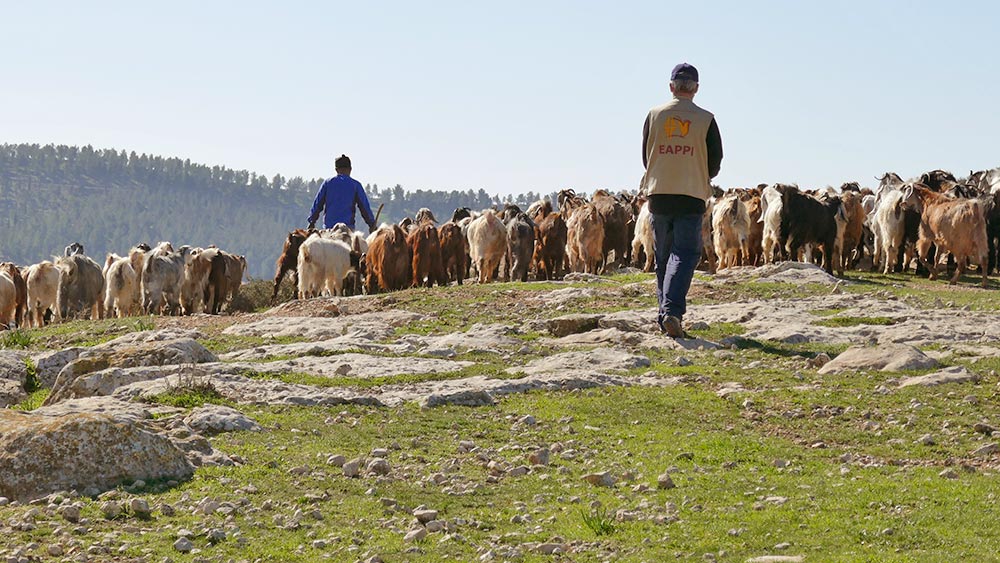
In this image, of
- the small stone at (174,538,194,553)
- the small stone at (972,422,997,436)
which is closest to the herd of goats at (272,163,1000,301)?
the small stone at (972,422,997,436)

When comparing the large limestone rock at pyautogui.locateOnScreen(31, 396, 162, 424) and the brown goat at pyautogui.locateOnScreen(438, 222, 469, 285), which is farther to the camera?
the brown goat at pyautogui.locateOnScreen(438, 222, 469, 285)

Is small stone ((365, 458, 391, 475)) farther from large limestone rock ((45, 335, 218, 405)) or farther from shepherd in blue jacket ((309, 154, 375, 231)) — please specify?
shepherd in blue jacket ((309, 154, 375, 231))

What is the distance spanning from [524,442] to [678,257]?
4.74 metres

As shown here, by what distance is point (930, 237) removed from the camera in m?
23.8

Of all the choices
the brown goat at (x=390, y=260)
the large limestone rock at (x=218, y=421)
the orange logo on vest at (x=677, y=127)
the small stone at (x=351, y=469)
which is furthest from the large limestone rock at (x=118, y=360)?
the brown goat at (x=390, y=260)

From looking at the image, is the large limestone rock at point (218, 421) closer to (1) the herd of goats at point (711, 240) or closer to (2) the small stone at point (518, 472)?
(2) the small stone at point (518, 472)

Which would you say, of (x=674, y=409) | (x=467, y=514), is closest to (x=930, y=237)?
(x=674, y=409)

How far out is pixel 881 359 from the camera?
1165 cm

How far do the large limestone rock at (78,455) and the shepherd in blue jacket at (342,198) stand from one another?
56.2 ft

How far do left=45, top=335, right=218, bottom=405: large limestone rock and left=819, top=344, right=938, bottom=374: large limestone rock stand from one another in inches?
230

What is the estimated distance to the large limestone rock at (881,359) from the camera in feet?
37.6

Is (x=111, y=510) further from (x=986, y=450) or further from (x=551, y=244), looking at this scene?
(x=551, y=244)

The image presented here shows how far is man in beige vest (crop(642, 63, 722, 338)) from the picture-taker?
43.5ft

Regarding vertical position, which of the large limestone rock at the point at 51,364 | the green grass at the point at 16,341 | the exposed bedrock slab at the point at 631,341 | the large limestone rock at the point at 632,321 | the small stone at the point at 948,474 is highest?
the large limestone rock at the point at 632,321
